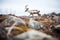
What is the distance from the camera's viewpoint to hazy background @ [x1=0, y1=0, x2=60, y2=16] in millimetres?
2379

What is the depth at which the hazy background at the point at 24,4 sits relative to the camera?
238 centimetres

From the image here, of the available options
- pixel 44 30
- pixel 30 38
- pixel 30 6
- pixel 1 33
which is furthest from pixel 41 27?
pixel 1 33

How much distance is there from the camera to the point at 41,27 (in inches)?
89.5

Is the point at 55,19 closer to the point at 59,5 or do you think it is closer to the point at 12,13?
the point at 59,5

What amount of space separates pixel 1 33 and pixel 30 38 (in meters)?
0.44

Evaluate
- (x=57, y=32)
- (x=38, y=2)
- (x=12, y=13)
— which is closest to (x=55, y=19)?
(x=57, y=32)

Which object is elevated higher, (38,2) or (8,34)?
(38,2)

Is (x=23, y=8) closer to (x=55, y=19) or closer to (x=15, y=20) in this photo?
(x=15, y=20)

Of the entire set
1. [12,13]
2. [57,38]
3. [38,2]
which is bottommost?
[57,38]

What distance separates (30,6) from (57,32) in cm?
60

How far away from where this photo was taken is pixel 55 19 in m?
2.39

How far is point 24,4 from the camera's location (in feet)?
7.87

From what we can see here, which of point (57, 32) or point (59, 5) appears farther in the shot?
point (59, 5)

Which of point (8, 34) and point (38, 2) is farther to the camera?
point (38, 2)
